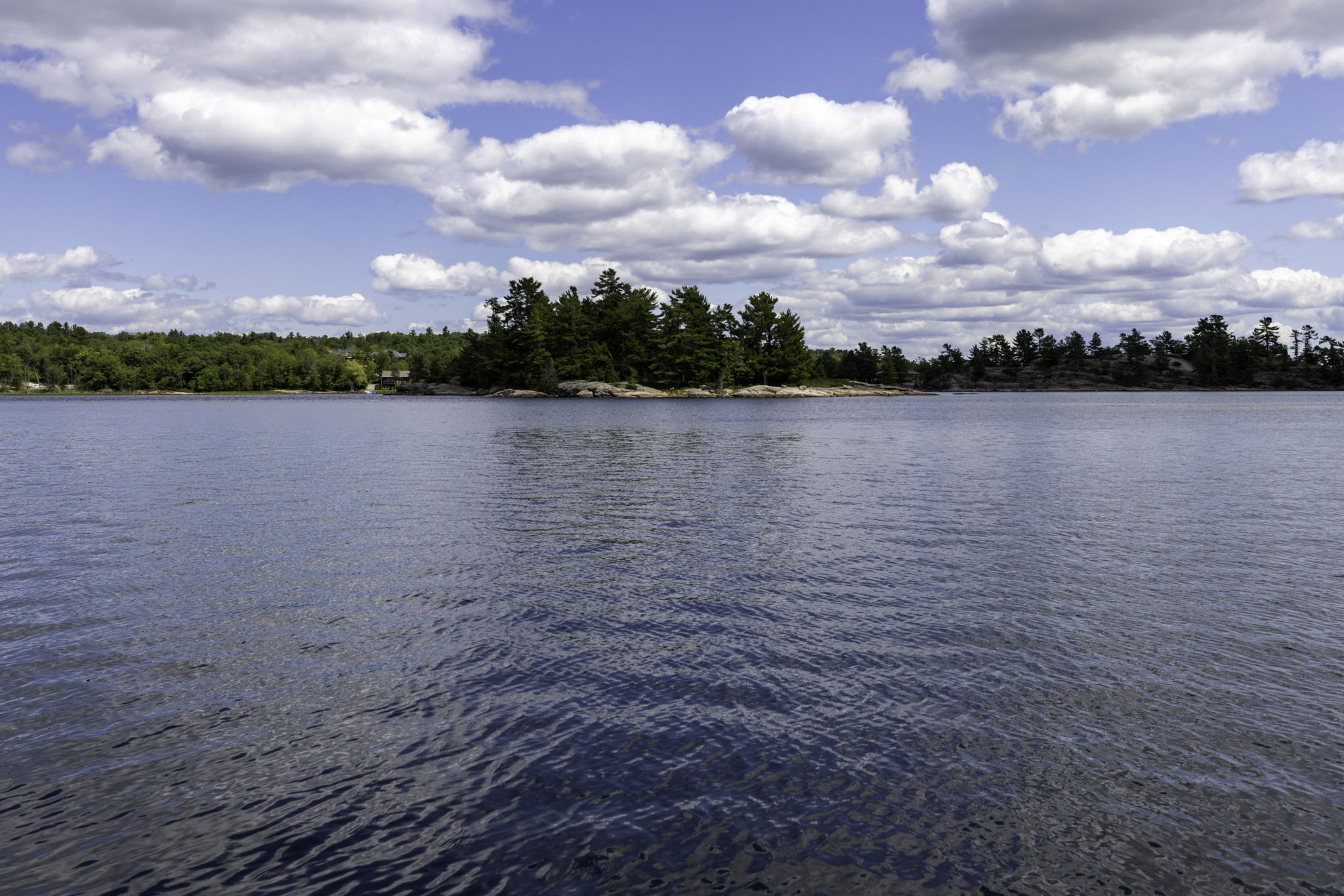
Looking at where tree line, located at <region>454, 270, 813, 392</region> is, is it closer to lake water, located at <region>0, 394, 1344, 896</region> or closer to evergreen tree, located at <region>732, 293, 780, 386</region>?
evergreen tree, located at <region>732, 293, 780, 386</region>

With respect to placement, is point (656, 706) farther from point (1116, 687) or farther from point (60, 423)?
point (60, 423)

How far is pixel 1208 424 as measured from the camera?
Answer: 9012 centimetres

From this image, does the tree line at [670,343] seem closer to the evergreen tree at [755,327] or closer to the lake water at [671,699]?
the evergreen tree at [755,327]

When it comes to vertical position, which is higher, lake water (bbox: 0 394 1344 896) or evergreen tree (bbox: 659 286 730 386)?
evergreen tree (bbox: 659 286 730 386)

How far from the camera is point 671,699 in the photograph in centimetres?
1255

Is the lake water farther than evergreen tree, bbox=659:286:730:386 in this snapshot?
No

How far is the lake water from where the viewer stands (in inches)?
332

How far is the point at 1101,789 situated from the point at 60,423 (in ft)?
388

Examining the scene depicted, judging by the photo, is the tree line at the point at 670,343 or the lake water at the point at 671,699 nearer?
the lake water at the point at 671,699

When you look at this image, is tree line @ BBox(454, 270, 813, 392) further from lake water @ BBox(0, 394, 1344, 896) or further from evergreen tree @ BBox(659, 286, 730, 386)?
lake water @ BBox(0, 394, 1344, 896)

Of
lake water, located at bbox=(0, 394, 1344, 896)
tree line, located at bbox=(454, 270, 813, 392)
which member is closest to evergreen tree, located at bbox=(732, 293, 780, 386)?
tree line, located at bbox=(454, 270, 813, 392)

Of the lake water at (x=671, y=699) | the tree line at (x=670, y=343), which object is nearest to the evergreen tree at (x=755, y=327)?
the tree line at (x=670, y=343)

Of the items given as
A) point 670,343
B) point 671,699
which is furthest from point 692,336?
point 671,699

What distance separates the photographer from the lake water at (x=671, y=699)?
843 cm
